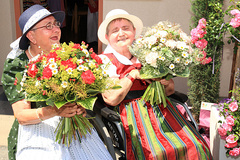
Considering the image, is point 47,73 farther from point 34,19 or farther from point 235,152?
point 235,152

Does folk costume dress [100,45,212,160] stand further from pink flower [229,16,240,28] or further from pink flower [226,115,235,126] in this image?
pink flower [229,16,240,28]

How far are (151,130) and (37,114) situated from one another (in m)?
1.09

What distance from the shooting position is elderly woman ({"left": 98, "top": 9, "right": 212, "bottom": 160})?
2529 millimetres

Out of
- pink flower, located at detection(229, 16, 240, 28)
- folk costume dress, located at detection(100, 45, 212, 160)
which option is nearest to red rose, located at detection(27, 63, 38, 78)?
folk costume dress, located at detection(100, 45, 212, 160)

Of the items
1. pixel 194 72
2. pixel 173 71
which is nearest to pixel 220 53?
pixel 194 72

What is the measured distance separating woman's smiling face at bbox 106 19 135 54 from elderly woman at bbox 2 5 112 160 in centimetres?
59

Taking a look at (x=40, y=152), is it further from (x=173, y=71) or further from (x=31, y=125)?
(x=173, y=71)

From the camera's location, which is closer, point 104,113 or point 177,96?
point 104,113

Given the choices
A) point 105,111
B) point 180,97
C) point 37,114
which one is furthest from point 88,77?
point 180,97

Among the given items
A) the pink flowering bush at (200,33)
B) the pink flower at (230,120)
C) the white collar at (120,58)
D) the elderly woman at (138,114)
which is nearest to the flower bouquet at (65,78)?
the elderly woman at (138,114)

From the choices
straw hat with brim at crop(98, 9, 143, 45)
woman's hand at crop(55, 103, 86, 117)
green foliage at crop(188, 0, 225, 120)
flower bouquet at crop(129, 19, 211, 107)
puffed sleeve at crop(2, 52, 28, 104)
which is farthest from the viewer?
green foliage at crop(188, 0, 225, 120)

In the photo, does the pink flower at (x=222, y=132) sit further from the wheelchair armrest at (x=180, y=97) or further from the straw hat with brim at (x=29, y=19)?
the straw hat with brim at (x=29, y=19)

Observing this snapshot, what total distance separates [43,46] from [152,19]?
10.0 feet

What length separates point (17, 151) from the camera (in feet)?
7.25
